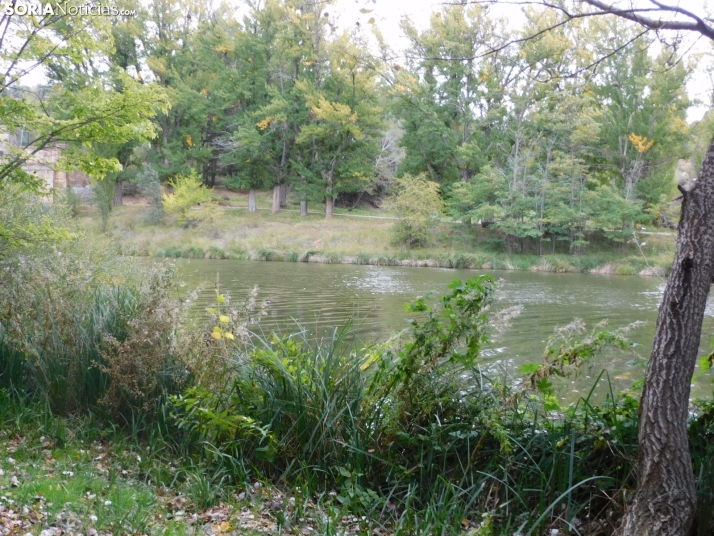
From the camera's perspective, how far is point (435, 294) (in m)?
7.14

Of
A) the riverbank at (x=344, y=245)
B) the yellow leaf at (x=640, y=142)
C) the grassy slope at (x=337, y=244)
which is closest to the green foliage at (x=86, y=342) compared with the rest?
the riverbank at (x=344, y=245)

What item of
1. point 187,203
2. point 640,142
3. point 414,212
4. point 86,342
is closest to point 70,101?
point 86,342

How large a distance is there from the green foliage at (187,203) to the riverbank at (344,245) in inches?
22.0

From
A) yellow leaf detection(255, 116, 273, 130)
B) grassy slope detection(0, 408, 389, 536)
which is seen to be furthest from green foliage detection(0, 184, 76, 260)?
yellow leaf detection(255, 116, 273, 130)

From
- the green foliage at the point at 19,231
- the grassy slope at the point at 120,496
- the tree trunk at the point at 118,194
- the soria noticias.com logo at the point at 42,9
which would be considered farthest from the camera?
the tree trunk at the point at 118,194

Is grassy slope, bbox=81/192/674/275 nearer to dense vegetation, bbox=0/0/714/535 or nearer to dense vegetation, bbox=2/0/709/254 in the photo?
dense vegetation, bbox=2/0/709/254

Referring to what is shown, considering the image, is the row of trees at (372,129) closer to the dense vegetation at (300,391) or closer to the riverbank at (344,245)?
the riverbank at (344,245)

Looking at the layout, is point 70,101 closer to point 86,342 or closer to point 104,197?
point 86,342

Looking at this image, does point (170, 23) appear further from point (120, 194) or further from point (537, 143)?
point (537, 143)

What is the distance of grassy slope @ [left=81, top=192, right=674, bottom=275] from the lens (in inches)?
1246

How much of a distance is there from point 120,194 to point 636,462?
4246 cm

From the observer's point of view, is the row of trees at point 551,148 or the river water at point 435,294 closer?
the river water at point 435,294

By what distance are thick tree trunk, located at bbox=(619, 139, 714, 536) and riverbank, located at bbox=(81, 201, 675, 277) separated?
2688 centimetres

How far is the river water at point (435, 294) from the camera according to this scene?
35.2 feet
